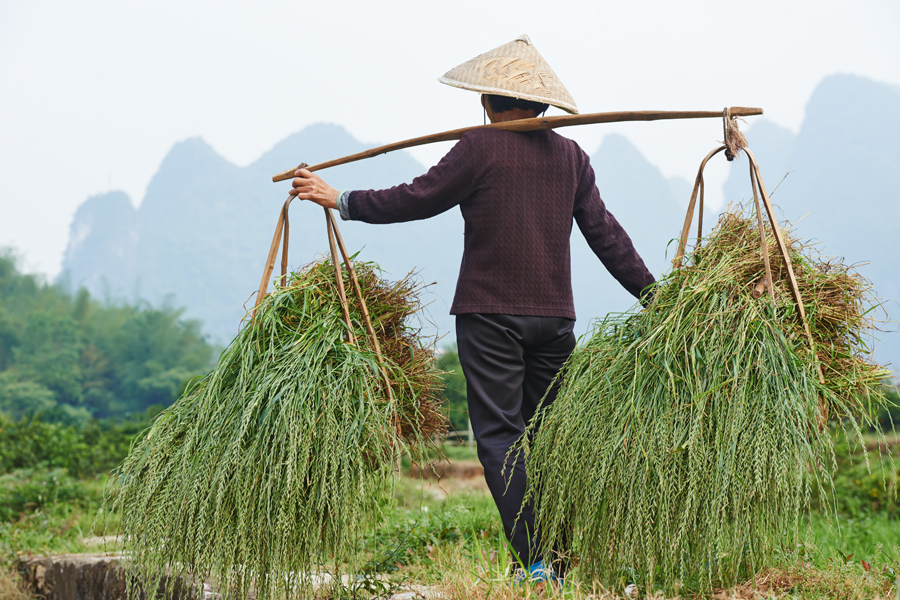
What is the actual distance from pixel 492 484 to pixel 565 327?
2.03 ft

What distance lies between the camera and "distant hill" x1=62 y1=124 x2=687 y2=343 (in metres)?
67.1

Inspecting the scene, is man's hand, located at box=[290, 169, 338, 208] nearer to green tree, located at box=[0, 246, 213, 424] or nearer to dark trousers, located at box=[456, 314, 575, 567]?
dark trousers, located at box=[456, 314, 575, 567]

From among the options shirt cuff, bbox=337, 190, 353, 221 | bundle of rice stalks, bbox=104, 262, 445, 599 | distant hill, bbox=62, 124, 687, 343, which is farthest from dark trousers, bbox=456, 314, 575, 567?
distant hill, bbox=62, 124, 687, 343

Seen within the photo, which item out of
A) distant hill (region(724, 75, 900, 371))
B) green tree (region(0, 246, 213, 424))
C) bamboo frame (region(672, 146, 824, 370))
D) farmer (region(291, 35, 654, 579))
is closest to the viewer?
bamboo frame (region(672, 146, 824, 370))

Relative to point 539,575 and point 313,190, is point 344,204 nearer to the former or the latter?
point 313,190

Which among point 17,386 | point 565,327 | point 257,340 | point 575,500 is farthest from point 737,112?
point 17,386

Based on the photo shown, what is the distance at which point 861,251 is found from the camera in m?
63.4

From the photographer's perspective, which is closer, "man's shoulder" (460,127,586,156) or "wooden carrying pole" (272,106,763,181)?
"wooden carrying pole" (272,106,763,181)

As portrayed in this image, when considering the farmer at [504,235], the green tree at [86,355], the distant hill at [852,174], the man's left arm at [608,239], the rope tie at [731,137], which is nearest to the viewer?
the rope tie at [731,137]

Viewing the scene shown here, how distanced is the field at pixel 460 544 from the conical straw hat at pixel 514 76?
1.40 meters

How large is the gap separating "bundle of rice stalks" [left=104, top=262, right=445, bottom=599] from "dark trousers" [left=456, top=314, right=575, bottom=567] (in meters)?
0.24

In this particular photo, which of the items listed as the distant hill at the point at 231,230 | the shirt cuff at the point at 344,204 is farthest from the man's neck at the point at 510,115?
the distant hill at the point at 231,230

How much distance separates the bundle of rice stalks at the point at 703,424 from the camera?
1807 mm

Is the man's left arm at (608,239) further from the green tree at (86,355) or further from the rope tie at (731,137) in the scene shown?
the green tree at (86,355)
